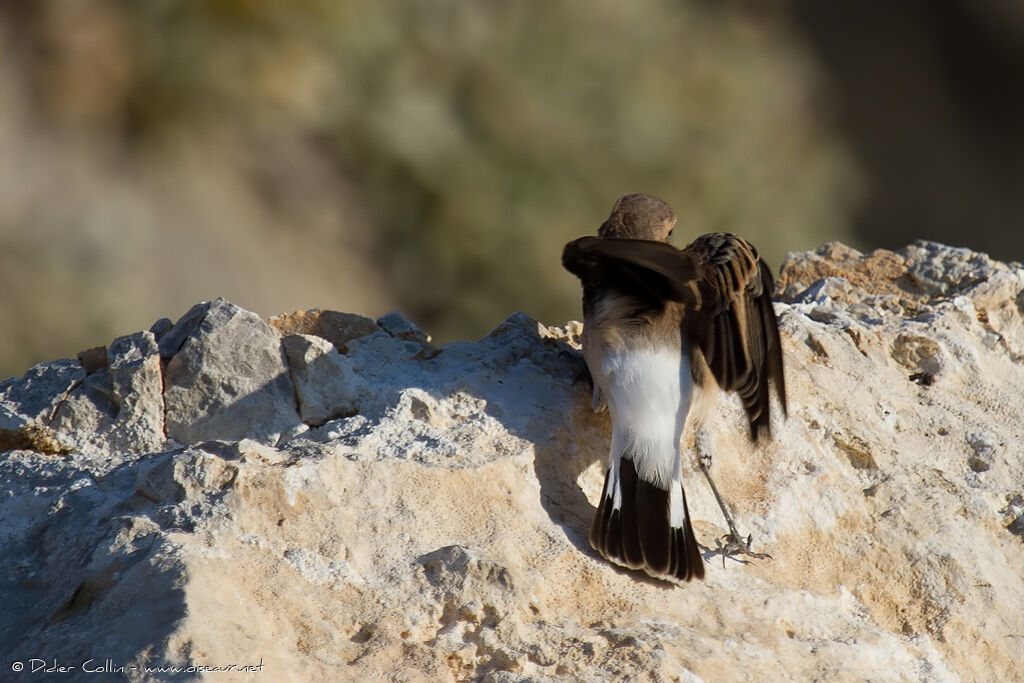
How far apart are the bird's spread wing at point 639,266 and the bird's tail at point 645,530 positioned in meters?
0.69

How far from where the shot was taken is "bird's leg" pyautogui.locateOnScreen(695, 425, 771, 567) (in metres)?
4.02

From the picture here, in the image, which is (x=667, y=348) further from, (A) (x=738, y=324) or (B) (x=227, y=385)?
(B) (x=227, y=385)

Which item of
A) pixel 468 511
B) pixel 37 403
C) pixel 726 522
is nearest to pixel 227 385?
pixel 37 403

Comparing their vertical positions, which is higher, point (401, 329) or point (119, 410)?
point (401, 329)

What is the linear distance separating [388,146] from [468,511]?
5.65m

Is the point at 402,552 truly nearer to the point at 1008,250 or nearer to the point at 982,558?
the point at 982,558

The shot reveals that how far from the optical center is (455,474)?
3832 millimetres

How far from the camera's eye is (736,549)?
402 cm

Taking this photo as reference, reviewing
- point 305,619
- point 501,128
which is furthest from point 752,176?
point 305,619

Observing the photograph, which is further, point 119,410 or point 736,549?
point 119,410

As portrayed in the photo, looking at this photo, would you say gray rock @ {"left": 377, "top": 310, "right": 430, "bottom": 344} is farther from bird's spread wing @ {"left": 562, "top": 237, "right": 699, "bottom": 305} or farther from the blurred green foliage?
the blurred green foliage

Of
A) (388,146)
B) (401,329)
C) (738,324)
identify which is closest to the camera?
(738,324)

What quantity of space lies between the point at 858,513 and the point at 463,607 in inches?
59.4

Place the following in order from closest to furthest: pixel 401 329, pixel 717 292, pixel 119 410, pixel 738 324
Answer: pixel 119 410 → pixel 738 324 → pixel 717 292 → pixel 401 329
